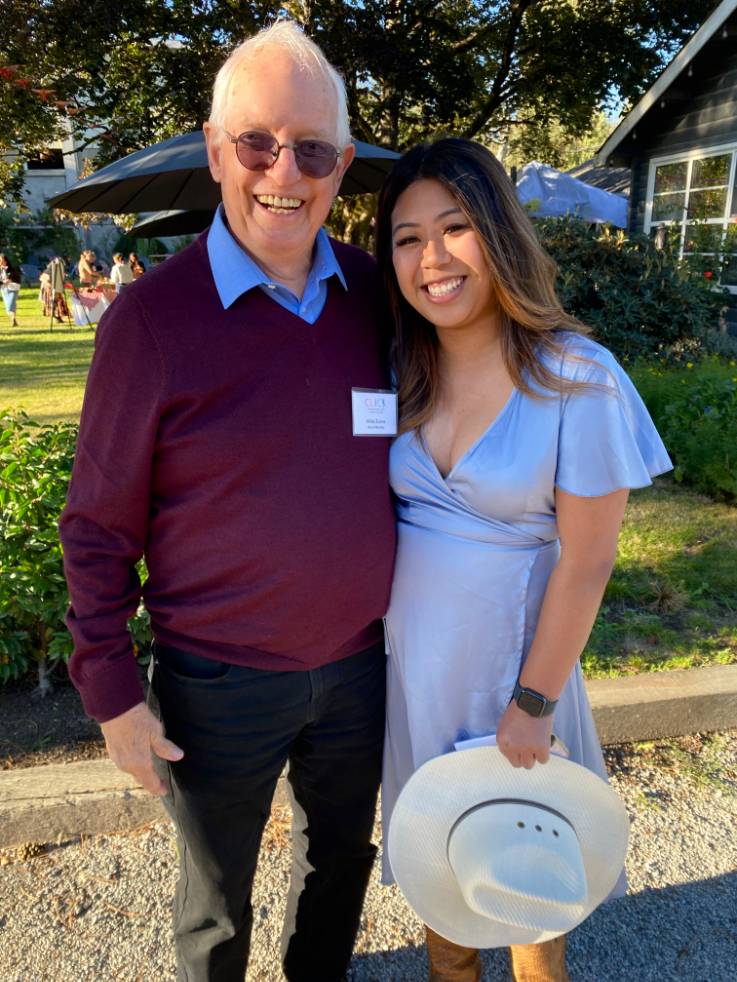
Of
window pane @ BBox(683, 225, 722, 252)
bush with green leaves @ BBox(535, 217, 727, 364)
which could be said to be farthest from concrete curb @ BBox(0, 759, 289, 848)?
window pane @ BBox(683, 225, 722, 252)

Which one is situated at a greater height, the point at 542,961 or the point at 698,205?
the point at 698,205

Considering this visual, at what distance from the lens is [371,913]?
2.30 m

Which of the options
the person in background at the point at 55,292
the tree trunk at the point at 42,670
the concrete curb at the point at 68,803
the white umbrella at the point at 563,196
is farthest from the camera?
the white umbrella at the point at 563,196

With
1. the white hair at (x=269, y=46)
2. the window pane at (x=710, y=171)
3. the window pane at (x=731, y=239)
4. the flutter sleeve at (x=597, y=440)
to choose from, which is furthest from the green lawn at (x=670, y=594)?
the window pane at (x=710, y=171)

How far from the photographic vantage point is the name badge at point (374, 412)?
1676mm

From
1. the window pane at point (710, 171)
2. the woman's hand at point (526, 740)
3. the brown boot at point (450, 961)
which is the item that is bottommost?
the brown boot at point (450, 961)

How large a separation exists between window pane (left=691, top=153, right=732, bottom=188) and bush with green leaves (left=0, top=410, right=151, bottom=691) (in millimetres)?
11152

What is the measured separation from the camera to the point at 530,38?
11.5 meters

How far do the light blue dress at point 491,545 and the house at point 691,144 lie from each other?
9.23 m

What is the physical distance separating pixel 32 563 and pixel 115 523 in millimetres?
1590

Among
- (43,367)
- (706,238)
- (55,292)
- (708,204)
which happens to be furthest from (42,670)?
(55,292)

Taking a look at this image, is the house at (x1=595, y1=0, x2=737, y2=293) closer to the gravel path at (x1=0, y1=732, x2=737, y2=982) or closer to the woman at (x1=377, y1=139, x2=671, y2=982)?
the gravel path at (x1=0, y1=732, x2=737, y2=982)

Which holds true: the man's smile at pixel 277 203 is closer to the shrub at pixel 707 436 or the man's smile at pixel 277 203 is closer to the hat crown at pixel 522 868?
the hat crown at pixel 522 868

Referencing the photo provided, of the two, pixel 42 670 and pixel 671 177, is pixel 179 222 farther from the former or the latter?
pixel 671 177
